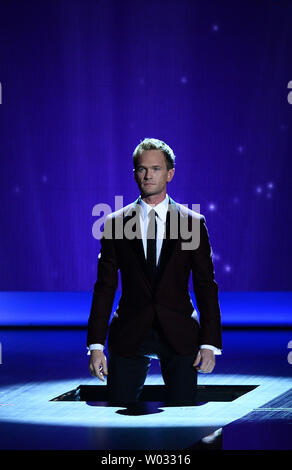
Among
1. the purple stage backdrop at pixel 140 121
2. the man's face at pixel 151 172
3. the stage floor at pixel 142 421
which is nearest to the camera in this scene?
the stage floor at pixel 142 421

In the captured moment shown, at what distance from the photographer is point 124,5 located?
802 centimetres

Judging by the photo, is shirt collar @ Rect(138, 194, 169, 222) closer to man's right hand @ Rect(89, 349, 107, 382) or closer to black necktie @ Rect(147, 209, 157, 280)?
black necktie @ Rect(147, 209, 157, 280)

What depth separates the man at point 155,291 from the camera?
9.59 feet

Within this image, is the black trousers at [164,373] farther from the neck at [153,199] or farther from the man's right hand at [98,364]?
the neck at [153,199]

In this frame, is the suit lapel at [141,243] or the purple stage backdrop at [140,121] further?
the purple stage backdrop at [140,121]

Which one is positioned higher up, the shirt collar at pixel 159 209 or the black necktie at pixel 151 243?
the shirt collar at pixel 159 209

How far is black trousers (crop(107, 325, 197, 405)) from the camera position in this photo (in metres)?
2.97

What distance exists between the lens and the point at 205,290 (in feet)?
9.55

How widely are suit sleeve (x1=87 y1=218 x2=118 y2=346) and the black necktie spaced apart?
12cm

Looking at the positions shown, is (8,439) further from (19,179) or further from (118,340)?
(19,179)

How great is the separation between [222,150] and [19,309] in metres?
2.44

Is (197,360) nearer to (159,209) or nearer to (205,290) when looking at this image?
(205,290)

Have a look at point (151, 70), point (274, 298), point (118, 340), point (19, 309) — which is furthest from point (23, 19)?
point (118, 340)

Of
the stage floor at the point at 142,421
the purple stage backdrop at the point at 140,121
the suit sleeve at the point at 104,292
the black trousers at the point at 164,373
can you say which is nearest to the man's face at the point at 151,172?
the suit sleeve at the point at 104,292
